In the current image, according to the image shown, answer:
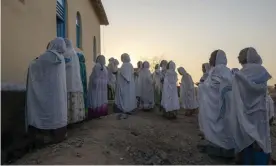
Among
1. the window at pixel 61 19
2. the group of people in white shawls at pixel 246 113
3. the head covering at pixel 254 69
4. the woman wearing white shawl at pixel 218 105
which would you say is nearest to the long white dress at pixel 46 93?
the woman wearing white shawl at pixel 218 105

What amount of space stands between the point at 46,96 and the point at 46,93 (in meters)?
0.05

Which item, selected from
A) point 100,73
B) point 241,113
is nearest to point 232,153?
point 241,113

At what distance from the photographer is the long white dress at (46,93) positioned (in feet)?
17.6

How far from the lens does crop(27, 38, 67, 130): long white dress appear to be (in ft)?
17.6

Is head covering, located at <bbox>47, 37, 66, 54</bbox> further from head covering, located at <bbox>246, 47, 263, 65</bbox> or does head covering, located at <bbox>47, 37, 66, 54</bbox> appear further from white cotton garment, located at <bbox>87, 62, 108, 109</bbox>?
head covering, located at <bbox>246, 47, 263, 65</bbox>

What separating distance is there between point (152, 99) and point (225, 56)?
19.7 feet

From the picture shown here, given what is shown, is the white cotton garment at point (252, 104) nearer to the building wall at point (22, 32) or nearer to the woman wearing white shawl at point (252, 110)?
the woman wearing white shawl at point (252, 110)

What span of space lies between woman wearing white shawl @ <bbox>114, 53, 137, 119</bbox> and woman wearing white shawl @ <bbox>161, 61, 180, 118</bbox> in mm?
1391

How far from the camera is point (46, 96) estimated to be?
17.9ft

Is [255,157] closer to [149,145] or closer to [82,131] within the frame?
[149,145]

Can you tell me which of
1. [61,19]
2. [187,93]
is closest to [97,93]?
[61,19]

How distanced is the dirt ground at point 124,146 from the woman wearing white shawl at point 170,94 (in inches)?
64.2

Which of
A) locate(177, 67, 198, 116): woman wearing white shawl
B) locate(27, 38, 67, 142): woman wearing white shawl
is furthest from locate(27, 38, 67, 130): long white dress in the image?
locate(177, 67, 198, 116): woman wearing white shawl

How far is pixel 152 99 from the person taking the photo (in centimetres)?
1170
